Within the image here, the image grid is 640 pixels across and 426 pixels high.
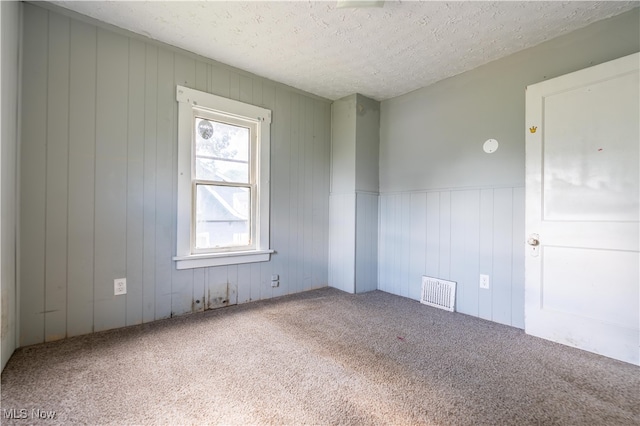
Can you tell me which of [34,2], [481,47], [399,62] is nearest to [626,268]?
[481,47]

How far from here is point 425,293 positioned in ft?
10.1

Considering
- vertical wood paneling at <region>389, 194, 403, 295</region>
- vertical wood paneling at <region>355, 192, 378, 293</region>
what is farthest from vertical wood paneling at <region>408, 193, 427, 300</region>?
vertical wood paneling at <region>355, 192, 378, 293</region>

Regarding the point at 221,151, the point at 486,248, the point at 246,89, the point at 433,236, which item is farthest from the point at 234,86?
the point at 486,248

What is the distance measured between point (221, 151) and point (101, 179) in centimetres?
100

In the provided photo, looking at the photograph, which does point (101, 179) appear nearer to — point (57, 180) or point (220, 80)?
point (57, 180)

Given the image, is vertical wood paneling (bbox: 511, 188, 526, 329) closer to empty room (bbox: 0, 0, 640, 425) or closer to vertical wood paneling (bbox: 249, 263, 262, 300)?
empty room (bbox: 0, 0, 640, 425)

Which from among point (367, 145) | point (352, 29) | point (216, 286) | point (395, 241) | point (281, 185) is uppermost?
point (352, 29)

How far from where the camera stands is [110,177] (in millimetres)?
2246

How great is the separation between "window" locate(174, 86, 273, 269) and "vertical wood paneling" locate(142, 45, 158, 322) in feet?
0.63

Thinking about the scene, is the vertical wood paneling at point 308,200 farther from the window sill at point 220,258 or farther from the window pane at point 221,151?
the window pane at point 221,151

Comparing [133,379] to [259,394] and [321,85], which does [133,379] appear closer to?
[259,394]

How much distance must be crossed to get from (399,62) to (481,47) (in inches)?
25.7

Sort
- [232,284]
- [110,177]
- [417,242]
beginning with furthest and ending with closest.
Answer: [417,242]
[232,284]
[110,177]

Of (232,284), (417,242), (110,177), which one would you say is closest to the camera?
(110,177)
